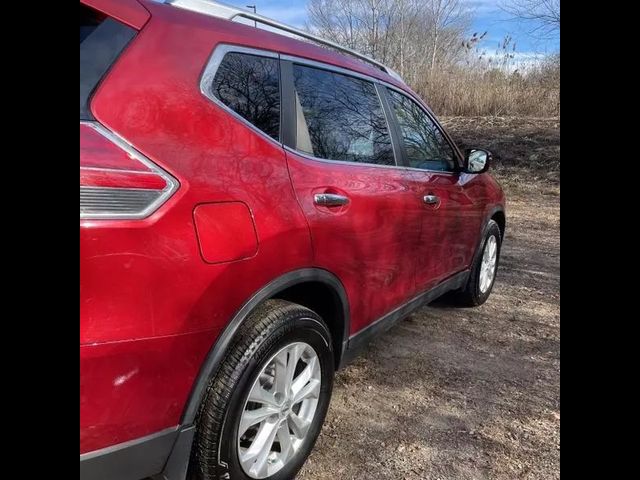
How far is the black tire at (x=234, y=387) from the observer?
67.1 inches

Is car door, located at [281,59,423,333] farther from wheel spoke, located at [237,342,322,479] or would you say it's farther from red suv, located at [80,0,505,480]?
wheel spoke, located at [237,342,322,479]

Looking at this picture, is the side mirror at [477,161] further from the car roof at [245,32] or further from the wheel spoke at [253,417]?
the wheel spoke at [253,417]

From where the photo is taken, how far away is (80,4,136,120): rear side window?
1.50 metres

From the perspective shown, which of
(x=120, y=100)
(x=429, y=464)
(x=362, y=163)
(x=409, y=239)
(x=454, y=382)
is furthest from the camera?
(x=454, y=382)

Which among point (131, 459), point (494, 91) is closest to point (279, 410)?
point (131, 459)

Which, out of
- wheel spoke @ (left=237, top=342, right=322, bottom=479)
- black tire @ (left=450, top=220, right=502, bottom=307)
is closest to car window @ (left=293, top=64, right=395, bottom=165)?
wheel spoke @ (left=237, top=342, right=322, bottom=479)

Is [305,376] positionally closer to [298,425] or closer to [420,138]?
[298,425]

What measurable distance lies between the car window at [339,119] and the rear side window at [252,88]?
0.14 meters

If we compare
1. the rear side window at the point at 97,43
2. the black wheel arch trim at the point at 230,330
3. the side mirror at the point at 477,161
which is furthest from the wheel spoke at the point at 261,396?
the side mirror at the point at 477,161

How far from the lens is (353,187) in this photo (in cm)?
233

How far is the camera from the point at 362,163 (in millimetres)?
2543

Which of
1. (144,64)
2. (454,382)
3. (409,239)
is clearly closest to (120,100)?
(144,64)
